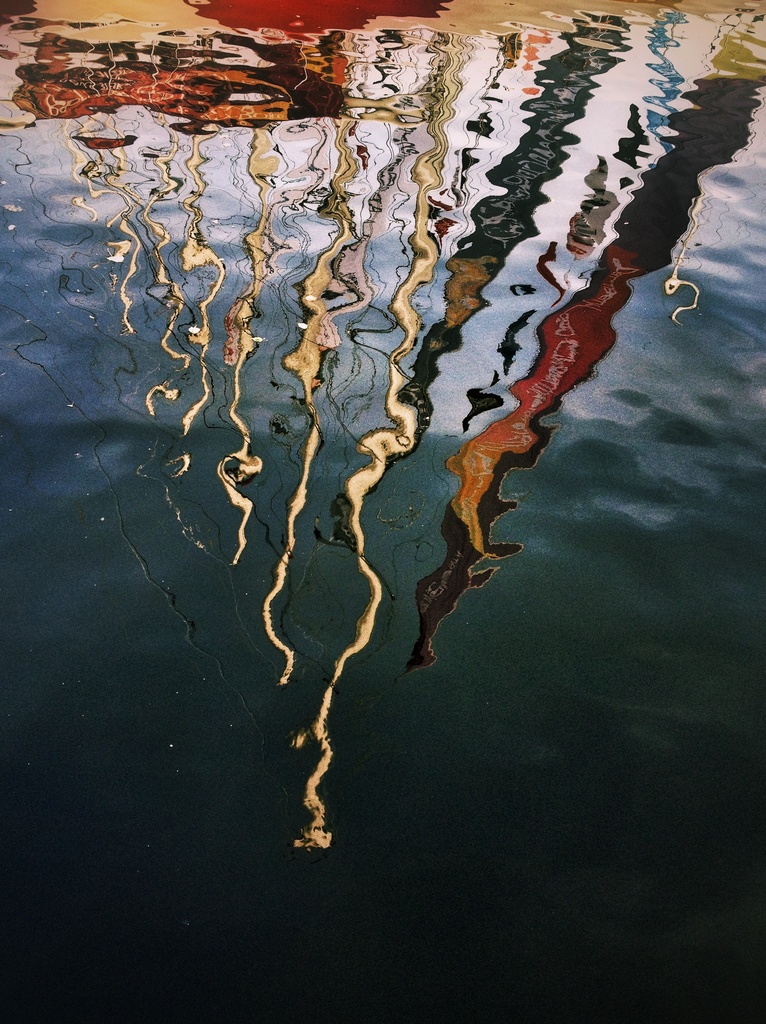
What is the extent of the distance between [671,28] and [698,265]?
4.62m

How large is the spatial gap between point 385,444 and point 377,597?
54cm

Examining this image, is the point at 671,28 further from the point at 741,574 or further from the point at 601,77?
the point at 741,574

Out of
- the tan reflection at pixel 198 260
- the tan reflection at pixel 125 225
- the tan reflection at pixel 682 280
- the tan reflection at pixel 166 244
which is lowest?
the tan reflection at pixel 125 225

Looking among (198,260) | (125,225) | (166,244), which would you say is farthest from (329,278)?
(125,225)

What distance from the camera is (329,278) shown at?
282 centimetres

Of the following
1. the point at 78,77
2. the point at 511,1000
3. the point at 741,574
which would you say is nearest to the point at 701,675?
the point at 741,574

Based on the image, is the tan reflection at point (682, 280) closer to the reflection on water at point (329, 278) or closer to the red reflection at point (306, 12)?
the reflection on water at point (329, 278)

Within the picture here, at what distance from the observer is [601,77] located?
5164 millimetres

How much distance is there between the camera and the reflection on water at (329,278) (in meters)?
1.79

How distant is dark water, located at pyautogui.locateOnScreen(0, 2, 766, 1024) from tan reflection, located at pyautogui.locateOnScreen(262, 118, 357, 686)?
0.5 inches

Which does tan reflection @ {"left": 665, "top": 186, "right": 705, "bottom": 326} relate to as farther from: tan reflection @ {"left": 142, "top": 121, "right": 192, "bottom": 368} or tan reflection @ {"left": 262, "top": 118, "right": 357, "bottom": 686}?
tan reflection @ {"left": 142, "top": 121, "right": 192, "bottom": 368}

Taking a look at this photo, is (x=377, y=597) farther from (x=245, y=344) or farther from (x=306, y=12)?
(x=306, y=12)

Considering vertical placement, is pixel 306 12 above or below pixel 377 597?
above

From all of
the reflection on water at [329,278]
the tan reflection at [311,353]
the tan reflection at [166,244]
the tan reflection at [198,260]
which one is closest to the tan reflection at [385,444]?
the reflection on water at [329,278]
